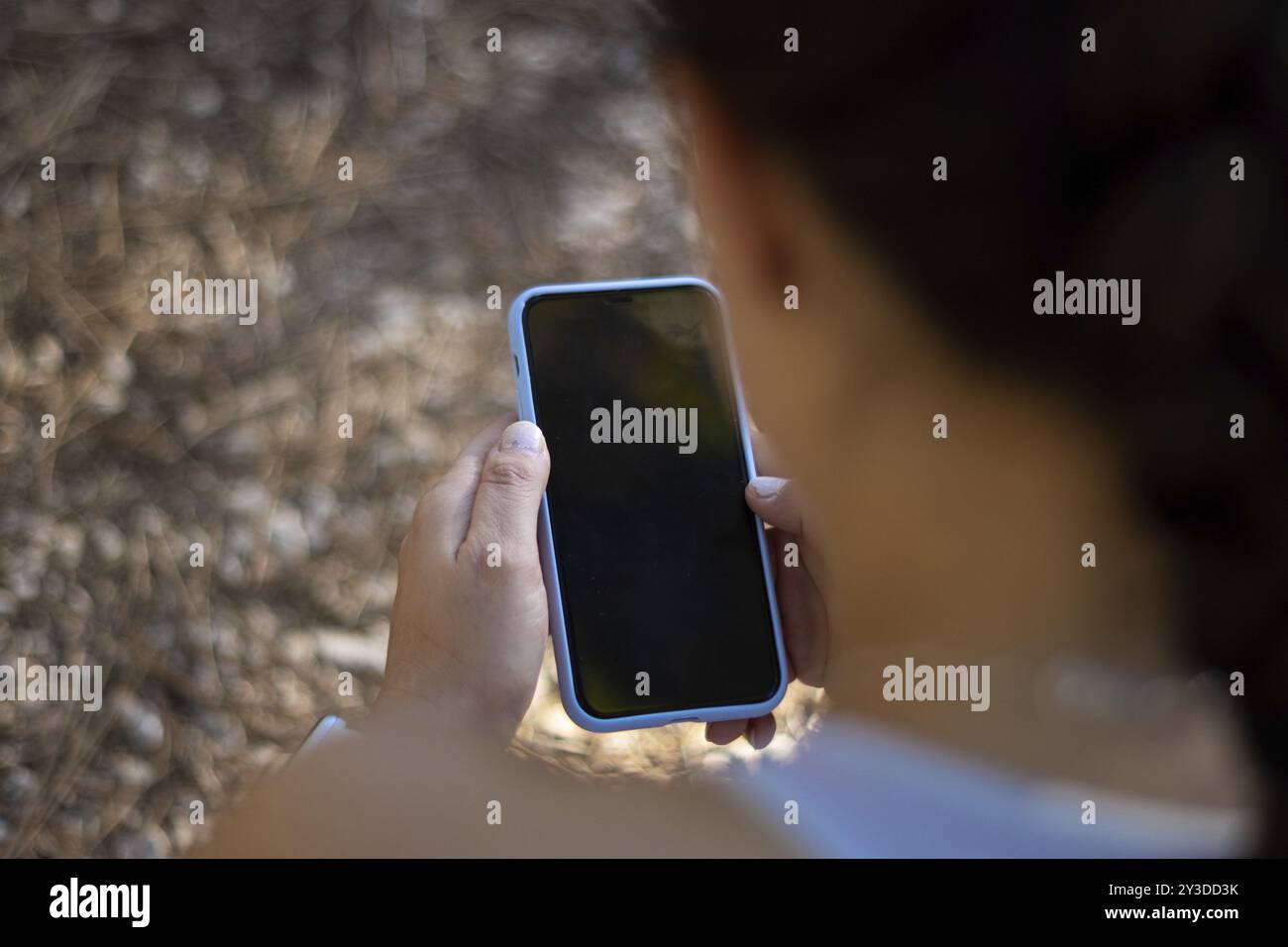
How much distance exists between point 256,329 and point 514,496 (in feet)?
2.41

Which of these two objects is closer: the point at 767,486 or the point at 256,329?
the point at 767,486

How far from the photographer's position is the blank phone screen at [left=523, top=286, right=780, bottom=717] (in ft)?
2.13

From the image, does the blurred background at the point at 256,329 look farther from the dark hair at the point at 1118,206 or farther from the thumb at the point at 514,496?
the dark hair at the point at 1118,206

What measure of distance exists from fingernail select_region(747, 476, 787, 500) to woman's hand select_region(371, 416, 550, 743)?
123 mm

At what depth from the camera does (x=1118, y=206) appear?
1.20 ft

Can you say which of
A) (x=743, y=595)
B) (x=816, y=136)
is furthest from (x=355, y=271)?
(x=816, y=136)

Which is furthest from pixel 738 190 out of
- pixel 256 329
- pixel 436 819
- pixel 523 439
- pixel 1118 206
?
pixel 256 329

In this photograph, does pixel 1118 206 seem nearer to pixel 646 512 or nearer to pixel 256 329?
pixel 646 512

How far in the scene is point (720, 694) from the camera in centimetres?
67

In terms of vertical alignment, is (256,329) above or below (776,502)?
above

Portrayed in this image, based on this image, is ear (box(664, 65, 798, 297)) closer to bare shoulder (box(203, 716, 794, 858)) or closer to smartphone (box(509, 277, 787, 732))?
smartphone (box(509, 277, 787, 732))

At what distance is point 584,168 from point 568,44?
0.17 meters

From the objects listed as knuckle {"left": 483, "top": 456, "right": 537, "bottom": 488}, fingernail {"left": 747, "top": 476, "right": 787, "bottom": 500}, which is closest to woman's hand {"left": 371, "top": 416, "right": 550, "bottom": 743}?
knuckle {"left": 483, "top": 456, "right": 537, "bottom": 488}
